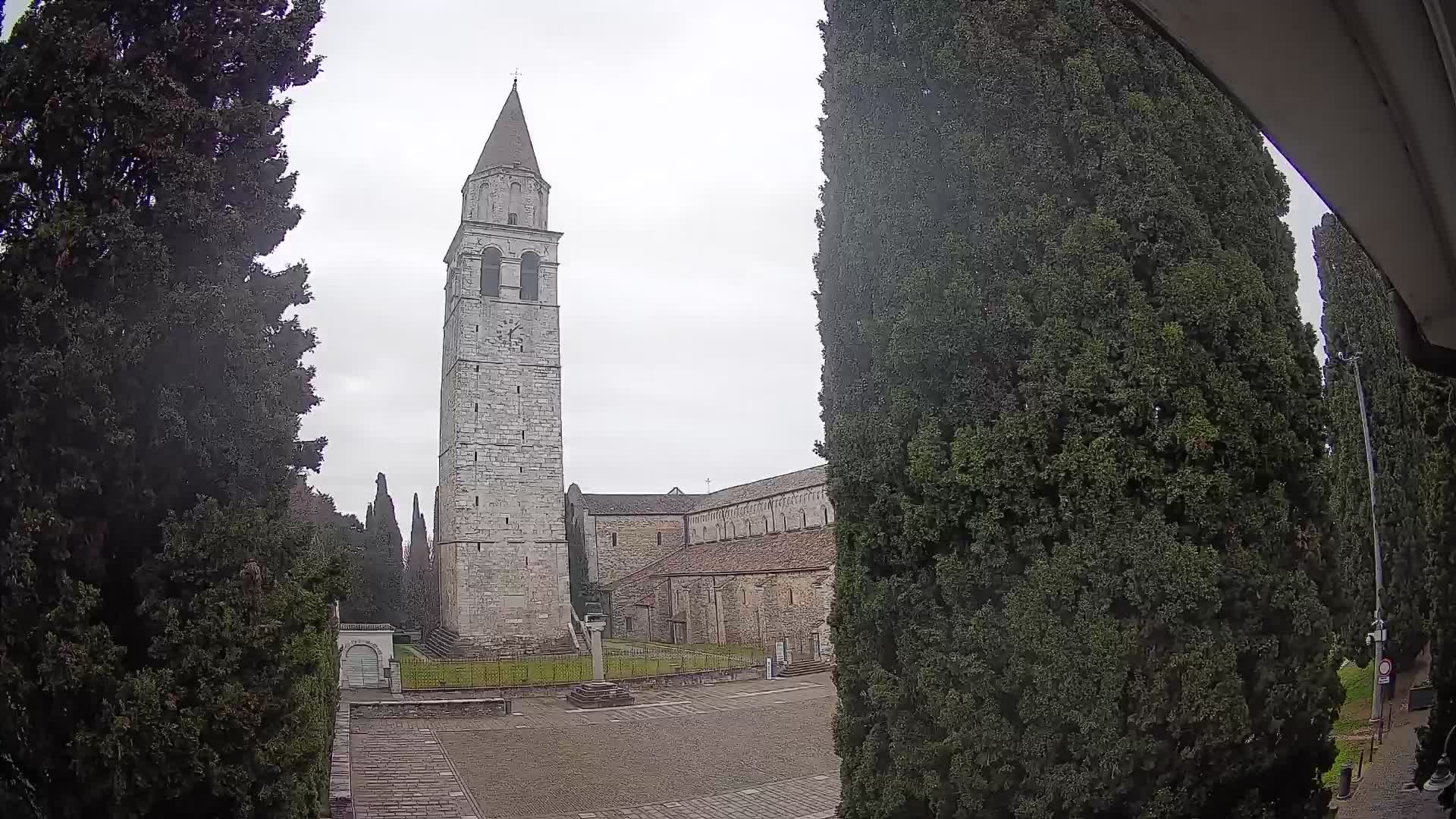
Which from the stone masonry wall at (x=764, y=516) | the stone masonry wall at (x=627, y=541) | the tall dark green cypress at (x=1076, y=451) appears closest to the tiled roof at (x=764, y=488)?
the stone masonry wall at (x=764, y=516)

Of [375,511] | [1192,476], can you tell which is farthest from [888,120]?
[375,511]

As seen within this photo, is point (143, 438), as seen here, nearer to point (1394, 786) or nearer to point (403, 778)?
point (403, 778)

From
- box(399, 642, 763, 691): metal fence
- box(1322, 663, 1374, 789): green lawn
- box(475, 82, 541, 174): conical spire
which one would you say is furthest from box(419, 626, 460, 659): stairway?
box(1322, 663, 1374, 789): green lawn

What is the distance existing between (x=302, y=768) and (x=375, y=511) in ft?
151

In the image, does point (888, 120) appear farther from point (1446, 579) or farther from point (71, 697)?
point (1446, 579)

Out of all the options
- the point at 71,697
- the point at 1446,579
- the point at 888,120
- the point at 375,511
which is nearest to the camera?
the point at 71,697

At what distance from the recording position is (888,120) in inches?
257

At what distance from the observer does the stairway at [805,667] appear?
28.1 meters

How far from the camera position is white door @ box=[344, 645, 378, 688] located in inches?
976

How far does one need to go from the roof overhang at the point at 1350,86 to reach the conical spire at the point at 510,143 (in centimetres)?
3620

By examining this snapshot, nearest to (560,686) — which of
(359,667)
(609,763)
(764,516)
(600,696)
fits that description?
(600,696)

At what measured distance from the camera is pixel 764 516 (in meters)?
43.1

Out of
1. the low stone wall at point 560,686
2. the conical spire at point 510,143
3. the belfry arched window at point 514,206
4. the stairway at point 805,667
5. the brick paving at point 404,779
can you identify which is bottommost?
the stairway at point 805,667

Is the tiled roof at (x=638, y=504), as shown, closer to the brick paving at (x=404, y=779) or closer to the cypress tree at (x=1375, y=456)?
the brick paving at (x=404, y=779)
